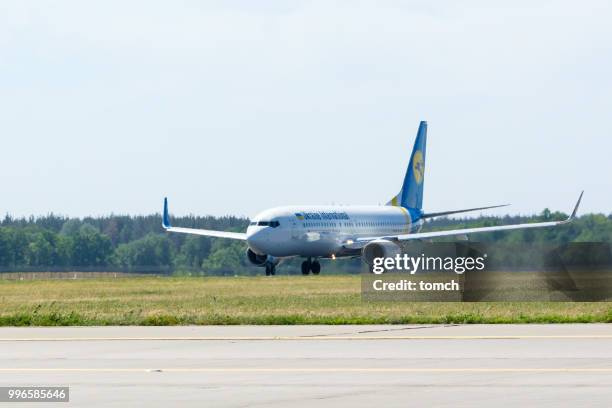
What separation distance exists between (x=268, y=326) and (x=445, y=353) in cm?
955

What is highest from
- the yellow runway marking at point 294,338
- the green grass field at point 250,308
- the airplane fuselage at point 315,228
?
the airplane fuselage at point 315,228

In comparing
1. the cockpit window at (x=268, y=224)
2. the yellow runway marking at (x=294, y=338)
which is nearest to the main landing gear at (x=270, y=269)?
the cockpit window at (x=268, y=224)

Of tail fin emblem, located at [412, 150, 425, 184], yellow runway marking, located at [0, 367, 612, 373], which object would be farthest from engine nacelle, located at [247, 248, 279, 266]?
yellow runway marking, located at [0, 367, 612, 373]

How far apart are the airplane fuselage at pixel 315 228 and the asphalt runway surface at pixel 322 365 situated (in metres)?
48.5

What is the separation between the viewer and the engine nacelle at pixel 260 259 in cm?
8444

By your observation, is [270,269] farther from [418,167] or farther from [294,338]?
[294,338]

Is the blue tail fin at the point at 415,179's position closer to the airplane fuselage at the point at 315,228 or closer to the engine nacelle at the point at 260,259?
the airplane fuselage at the point at 315,228

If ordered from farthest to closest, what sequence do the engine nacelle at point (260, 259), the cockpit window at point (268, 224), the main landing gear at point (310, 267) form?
the main landing gear at point (310, 267), the engine nacelle at point (260, 259), the cockpit window at point (268, 224)

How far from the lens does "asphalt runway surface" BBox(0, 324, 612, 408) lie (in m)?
17.7

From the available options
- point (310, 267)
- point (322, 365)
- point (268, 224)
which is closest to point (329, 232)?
point (310, 267)

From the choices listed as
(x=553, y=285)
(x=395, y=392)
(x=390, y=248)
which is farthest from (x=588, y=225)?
(x=395, y=392)

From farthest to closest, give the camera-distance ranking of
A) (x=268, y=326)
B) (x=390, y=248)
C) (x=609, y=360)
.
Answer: (x=390, y=248), (x=268, y=326), (x=609, y=360)

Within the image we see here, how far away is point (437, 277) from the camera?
43250mm

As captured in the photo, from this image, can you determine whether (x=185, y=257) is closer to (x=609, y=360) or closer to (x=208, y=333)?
(x=208, y=333)
